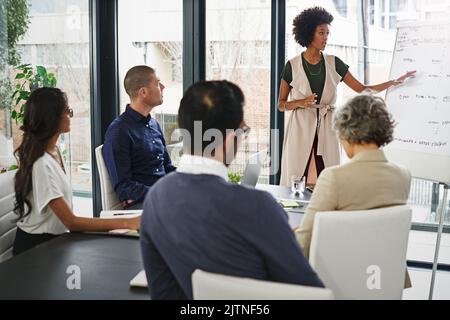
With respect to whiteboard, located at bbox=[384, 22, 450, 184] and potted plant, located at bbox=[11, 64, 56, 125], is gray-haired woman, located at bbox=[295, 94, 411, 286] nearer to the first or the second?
whiteboard, located at bbox=[384, 22, 450, 184]

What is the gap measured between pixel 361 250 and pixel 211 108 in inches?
27.5

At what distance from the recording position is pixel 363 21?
13.9ft

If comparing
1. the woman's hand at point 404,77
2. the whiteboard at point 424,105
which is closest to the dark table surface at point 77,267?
the whiteboard at point 424,105

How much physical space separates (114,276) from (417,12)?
318 cm

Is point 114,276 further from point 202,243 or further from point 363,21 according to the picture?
point 363,21

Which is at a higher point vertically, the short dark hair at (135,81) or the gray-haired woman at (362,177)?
the short dark hair at (135,81)

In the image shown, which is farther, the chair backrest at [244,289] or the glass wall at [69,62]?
the glass wall at [69,62]

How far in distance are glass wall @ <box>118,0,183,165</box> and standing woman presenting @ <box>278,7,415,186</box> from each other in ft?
3.88

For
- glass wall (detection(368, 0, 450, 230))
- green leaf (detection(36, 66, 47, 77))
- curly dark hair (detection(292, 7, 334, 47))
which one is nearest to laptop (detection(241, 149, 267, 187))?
curly dark hair (detection(292, 7, 334, 47))

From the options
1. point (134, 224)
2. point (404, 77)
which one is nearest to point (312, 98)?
point (404, 77)

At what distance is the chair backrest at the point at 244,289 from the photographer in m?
1.20

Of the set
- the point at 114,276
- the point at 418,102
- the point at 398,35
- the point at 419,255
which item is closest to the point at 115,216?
the point at 114,276

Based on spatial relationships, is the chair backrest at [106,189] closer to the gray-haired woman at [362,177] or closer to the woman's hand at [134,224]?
the woman's hand at [134,224]

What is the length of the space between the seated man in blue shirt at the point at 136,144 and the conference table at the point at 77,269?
79 centimetres
